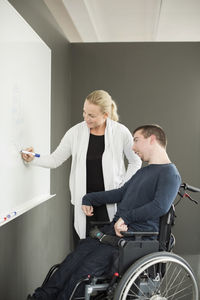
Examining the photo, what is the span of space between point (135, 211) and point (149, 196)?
4.8 inches

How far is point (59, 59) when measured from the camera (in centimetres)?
388

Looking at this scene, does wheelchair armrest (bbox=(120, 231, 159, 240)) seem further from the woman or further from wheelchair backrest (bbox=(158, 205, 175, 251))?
the woman

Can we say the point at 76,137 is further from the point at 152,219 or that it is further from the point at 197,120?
the point at 197,120

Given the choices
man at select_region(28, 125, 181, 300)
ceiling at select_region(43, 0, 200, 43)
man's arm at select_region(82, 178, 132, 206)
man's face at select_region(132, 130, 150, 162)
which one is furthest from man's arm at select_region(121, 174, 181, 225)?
ceiling at select_region(43, 0, 200, 43)

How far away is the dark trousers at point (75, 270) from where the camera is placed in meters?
2.03

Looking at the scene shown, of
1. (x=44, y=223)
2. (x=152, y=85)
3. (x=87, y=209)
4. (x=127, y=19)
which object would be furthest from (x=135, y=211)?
(x=127, y=19)

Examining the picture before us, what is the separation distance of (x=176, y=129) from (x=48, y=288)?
284cm

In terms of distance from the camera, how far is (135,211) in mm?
2158

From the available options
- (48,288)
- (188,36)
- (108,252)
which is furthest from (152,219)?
(188,36)

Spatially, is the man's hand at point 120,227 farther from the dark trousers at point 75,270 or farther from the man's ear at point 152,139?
the man's ear at point 152,139

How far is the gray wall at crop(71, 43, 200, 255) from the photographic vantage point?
452cm

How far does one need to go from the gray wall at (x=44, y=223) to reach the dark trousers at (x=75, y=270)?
0.33m

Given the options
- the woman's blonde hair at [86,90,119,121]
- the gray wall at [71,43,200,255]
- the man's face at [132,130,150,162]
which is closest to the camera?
the man's face at [132,130,150,162]

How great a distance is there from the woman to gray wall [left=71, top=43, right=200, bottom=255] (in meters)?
1.78
